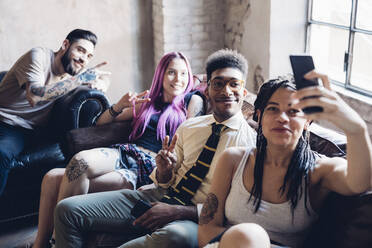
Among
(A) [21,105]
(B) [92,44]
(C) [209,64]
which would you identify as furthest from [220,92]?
(A) [21,105]

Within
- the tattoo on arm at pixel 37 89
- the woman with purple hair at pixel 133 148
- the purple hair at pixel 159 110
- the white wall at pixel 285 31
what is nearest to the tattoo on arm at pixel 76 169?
the woman with purple hair at pixel 133 148

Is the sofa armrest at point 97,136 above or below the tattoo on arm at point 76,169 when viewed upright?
above

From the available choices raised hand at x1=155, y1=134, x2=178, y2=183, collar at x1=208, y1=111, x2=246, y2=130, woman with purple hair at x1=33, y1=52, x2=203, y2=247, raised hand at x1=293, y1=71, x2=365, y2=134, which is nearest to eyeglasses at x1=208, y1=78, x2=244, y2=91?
collar at x1=208, y1=111, x2=246, y2=130

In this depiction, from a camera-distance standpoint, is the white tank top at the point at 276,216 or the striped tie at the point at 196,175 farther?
the striped tie at the point at 196,175

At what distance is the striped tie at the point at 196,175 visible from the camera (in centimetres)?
195

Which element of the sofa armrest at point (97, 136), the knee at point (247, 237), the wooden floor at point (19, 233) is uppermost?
the knee at point (247, 237)

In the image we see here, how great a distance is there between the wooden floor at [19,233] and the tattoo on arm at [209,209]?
152cm

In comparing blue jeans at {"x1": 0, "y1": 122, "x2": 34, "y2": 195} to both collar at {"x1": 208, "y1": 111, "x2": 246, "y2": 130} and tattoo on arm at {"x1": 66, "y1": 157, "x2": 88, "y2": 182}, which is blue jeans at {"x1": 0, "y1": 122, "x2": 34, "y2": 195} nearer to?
tattoo on arm at {"x1": 66, "y1": 157, "x2": 88, "y2": 182}

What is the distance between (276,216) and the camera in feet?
4.95

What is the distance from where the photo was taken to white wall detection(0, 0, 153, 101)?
12.7 feet

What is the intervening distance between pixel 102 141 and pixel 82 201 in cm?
74

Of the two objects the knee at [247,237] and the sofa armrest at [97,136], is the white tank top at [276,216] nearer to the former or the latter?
the knee at [247,237]

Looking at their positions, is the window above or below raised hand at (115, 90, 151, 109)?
above

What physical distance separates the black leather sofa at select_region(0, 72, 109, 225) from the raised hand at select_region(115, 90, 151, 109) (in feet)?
1.06
